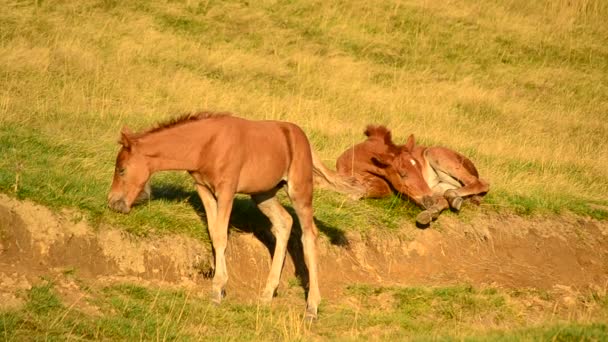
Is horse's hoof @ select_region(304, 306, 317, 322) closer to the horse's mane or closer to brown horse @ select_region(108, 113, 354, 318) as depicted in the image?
brown horse @ select_region(108, 113, 354, 318)

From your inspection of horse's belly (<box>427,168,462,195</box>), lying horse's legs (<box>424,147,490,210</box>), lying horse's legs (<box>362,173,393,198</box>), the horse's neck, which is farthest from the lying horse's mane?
the horse's neck

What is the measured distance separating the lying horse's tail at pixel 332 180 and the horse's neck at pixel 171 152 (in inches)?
Result: 74.4

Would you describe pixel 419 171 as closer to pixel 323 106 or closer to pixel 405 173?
pixel 405 173

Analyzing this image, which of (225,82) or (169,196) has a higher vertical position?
(169,196)

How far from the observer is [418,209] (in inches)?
543

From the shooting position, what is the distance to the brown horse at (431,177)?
45.1 ft

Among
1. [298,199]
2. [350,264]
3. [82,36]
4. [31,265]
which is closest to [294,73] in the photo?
[82,36]

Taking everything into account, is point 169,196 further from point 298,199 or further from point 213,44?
point 213,44

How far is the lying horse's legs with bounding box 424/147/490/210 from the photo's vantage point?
46.5 ft

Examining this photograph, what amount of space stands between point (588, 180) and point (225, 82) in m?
6.49

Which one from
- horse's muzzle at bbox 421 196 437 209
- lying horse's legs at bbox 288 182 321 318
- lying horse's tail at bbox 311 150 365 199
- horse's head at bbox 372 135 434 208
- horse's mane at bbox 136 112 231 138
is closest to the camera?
horse's mane at bbox 136 112 231 138

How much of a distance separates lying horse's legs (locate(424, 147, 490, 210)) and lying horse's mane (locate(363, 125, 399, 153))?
0.69 m

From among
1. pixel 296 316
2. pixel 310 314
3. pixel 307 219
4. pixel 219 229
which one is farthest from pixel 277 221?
pixel 296 316

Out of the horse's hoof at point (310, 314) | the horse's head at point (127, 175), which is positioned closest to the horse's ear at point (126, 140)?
the horse's head at point (127, 175)
